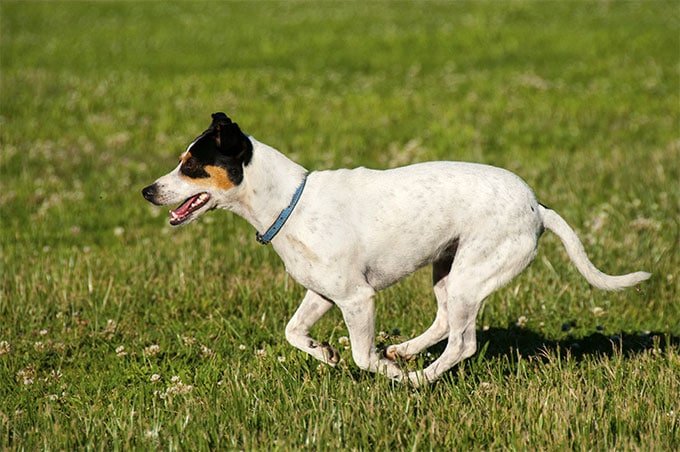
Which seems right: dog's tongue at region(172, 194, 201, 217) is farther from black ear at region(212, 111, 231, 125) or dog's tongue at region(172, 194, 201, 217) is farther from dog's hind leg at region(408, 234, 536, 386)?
dog's hind leg at region(408, 234, 536, 386)

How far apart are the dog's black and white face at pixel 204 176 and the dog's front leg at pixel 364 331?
37.8 inches

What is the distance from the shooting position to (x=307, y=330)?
6188 millimetres

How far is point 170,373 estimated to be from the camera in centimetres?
641

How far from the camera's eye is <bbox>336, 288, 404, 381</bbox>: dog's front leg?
5805mm

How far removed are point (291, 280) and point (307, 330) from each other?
1800mm

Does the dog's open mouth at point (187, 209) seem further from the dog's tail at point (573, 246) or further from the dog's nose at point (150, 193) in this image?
the dog's tail at point (573, 246)

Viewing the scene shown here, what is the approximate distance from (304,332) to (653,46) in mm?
16558

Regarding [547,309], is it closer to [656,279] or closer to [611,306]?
[611,306]

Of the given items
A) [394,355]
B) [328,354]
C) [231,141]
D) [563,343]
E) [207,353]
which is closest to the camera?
[231,141]

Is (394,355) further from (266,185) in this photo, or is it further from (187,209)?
(187,209)

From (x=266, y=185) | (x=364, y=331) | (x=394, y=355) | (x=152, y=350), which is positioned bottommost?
(x=152, y=350)

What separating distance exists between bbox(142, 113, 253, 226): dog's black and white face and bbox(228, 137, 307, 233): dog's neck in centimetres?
6

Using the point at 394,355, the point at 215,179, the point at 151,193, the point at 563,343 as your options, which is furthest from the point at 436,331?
the point at 151,193

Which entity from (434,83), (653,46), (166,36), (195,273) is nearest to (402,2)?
(166,36)
